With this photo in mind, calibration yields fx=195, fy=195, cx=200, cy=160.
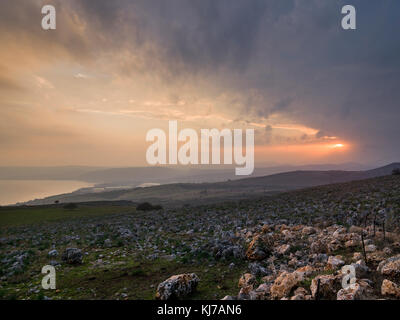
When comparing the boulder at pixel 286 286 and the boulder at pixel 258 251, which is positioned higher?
the boulder at pixel 286 286

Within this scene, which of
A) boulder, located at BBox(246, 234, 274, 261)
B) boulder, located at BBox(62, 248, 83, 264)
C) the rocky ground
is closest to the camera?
the rocky ground

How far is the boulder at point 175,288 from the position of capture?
5.82 m

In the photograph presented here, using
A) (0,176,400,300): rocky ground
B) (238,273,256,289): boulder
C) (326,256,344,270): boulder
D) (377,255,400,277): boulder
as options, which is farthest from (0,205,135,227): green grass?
(377,255,400,277): boulder

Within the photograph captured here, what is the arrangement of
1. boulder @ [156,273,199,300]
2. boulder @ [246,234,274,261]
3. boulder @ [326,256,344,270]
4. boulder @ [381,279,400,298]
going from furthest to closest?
boulder @ [246,234,274,261], boulder @ [326,256,344,270], boulder @ [156,273,199,300], boulder @ [381,279,400,298]

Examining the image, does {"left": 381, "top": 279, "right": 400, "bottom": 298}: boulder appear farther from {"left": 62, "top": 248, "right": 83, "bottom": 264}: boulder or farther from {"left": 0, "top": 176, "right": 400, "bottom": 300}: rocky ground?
{"left": 62, "top": 248, "right": 83, "bottom": 264}: boulder

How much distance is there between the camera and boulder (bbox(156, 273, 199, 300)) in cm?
582

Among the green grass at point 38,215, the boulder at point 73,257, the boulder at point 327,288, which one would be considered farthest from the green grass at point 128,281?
the green grass at point 38,215

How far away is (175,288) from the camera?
5910mm

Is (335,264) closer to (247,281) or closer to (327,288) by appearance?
(327,288)

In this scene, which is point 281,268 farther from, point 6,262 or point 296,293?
point 6,262

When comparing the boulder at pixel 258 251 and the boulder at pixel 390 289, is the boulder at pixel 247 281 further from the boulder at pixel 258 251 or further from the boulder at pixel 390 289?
the boulder at pixel 390 289

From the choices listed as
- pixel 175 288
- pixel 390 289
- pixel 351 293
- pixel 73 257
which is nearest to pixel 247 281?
pixel 175 288
